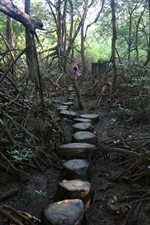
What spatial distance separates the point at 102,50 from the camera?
809 inches

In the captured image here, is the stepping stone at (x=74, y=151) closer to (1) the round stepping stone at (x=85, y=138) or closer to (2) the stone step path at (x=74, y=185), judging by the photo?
(2) the stone step path at (x=74, y=185)

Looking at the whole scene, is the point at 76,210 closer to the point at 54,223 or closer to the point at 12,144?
the point at 54,223

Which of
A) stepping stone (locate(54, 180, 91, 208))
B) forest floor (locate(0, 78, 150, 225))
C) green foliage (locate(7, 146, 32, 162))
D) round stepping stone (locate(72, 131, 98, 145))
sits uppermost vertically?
green foliage (locate(7, 146, 32, 162))

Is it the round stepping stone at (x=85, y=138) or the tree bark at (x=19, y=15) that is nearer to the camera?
the tree bark at (x=19, y=15)

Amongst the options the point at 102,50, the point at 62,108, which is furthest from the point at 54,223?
the point at 102,50

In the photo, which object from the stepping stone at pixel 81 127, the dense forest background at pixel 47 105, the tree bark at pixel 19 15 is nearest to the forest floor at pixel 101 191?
the dense forest background at pixel 47 105

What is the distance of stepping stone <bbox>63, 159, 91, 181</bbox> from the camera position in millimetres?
2664

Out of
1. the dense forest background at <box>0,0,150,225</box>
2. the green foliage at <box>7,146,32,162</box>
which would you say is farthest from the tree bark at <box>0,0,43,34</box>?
the green foliage at <box>7,146,32,162</box>

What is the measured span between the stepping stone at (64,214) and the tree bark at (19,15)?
1.83 meters

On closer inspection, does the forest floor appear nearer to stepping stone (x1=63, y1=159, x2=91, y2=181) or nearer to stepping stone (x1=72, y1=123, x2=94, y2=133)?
stepping stone (x1=63, y1=159, x2=91, y2=181)

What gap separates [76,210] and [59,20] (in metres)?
9.49

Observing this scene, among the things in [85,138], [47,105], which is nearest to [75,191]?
[85,138]

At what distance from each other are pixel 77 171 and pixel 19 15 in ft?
5.58

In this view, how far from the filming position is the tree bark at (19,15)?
250 centimetres
